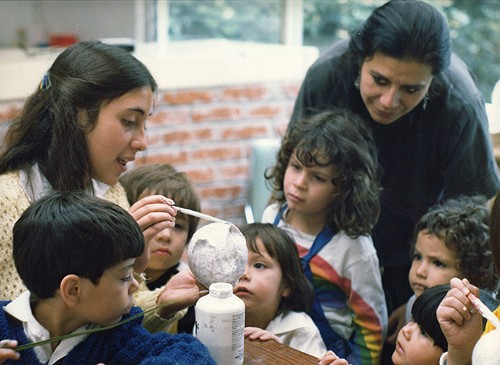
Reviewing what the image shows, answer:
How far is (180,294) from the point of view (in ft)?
5.17

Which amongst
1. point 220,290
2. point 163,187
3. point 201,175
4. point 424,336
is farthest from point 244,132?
point 220,290

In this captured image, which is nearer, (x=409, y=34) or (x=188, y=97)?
(x=409, y=34)

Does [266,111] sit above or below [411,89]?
below

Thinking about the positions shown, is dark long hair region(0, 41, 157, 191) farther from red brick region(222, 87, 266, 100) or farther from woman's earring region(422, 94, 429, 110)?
red brick region(222, 87, 266, 100)

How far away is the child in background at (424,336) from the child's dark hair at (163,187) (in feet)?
2.23

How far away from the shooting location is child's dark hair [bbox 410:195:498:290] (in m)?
2.03

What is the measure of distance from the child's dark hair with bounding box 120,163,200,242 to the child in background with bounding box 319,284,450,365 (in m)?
0.68

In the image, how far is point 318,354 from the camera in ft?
6.18

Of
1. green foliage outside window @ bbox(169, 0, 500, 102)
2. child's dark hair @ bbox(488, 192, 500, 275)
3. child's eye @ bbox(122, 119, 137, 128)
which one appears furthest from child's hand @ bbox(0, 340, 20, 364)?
green foliage outside window @ bbox(169, 0, 500, 102)

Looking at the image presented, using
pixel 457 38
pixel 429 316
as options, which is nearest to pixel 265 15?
pixel 457 38

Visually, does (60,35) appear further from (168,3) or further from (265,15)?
(265,15)

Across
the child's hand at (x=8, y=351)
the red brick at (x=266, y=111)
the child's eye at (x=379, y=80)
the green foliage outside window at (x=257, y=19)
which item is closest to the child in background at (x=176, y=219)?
the child's eye at (x=379, y=80)

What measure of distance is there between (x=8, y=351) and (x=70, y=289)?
0.14 m

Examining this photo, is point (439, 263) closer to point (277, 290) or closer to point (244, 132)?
point (277, 290)
